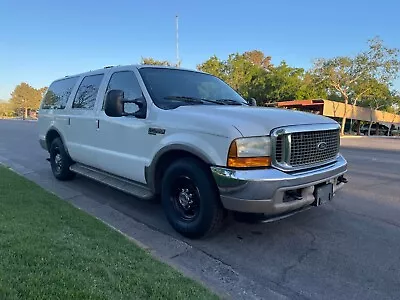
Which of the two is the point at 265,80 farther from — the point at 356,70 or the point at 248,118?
the point at 248,118

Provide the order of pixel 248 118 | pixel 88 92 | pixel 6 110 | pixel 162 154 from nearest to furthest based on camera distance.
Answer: pixel 248 118
pixel 162 154
pixel 88 92
pixel 6 110

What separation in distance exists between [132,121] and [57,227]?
5.22 ft

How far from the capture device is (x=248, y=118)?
11.8 ft

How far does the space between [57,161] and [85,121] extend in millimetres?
1791

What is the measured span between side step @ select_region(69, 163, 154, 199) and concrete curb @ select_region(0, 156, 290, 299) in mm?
414

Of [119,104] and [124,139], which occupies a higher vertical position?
[119,104]

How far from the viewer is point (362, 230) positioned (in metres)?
4.38

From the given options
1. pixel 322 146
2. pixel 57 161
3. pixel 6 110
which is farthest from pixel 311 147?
pixel 6 110

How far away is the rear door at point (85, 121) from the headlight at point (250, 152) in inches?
110

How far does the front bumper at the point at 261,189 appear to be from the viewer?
3354mm

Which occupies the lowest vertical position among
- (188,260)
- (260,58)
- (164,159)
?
(188,260)

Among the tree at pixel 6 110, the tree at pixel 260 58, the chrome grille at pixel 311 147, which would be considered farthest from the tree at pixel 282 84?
the tree at pixel 6 110

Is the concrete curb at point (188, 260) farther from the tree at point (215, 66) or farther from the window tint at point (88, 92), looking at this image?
the tree at point (215, 66)

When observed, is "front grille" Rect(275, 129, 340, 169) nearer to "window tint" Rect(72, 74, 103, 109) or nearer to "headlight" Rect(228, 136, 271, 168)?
"headlight" Rect(228, 136, 271, 168)
